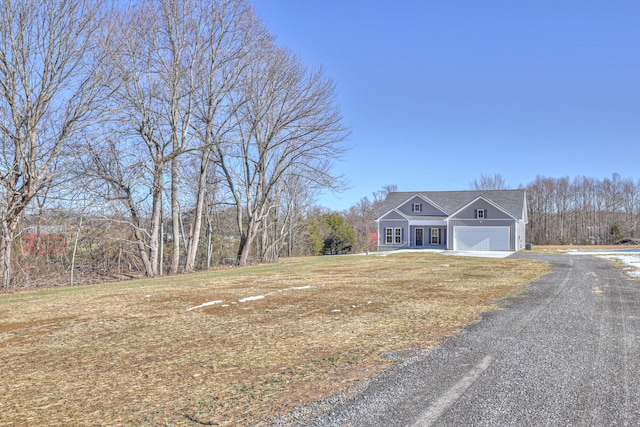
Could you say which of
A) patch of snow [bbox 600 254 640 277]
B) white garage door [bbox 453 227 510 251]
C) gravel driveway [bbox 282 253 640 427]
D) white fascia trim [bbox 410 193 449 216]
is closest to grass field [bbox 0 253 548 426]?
gravel driveway [bbox 282 253 640 427]

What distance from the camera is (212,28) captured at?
17359 millimetres

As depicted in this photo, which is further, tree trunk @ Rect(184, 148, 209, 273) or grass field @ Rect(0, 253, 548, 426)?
tree trunk @ Rect(184, 148, 209, 273)

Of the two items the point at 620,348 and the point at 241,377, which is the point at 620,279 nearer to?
the point at 620,348

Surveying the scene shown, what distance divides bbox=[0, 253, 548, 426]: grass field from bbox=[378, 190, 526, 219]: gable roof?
26910 mm

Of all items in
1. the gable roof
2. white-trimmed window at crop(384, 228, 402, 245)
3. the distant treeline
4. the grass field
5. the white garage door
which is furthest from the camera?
the distant treeline

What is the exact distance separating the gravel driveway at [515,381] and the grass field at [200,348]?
36 cm

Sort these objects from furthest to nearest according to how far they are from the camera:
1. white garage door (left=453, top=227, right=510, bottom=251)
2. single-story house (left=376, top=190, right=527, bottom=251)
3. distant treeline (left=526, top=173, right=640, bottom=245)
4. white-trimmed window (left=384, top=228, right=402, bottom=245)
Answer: distant treeline (left=526, top=173, right=640, bottom=245)
white-trimmed window (left=384, top=228, right=402, bottom=245)
single-story house (left=376, top=190, right=527, bottom=251)
white garage door (left=453, top=227, right=510, bottom=251)

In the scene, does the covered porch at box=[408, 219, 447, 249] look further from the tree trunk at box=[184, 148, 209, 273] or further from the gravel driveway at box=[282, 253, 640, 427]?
the gravel driveway at box=[282, 253, 640, 427]

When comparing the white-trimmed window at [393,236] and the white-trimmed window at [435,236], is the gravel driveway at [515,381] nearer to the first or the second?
the white-trimmed window at [435,236]

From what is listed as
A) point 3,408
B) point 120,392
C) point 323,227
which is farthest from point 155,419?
point 323,227

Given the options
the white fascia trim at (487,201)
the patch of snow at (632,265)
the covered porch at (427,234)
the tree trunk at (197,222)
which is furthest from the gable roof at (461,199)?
the tree trunk at (197,222)

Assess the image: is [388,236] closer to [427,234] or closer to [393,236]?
[393,236]

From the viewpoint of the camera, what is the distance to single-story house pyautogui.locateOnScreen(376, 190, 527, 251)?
3253cm

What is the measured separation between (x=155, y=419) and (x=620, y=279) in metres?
13.3
